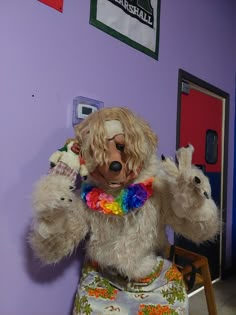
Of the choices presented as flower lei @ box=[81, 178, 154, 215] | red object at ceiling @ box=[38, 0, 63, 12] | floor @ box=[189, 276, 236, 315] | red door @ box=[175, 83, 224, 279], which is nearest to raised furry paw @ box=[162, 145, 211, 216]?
flower lei @ box=[81, 178, 154, 215]

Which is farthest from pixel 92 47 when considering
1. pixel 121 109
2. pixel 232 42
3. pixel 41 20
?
pixel 232 42

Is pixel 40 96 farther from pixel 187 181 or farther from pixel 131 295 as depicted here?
pixel 131 295

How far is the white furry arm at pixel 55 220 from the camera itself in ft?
2.63

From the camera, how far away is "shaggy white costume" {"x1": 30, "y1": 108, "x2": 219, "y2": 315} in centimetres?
82

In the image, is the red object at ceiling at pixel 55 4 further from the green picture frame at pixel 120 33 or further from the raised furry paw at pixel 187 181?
the raised furry paw at pixel 187 181

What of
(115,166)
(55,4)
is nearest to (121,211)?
(115,166)

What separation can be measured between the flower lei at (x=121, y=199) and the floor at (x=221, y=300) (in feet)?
3.52

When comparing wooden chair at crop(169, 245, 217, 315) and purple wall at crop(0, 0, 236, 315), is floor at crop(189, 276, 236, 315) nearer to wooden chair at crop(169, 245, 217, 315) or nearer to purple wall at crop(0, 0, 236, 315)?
wooden chair at crop(169, 245, 217, 315)

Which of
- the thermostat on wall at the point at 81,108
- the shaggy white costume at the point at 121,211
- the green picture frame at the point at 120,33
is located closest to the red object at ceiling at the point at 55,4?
the green picture frame at the point at 120,33

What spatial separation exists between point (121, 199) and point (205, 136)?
4.17 feet

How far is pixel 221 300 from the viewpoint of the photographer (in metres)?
1.84

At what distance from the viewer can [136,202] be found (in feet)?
2.98

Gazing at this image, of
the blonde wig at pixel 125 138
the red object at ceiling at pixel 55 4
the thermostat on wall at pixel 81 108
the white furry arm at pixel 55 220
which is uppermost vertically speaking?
the red object at ceiling at pixel 55 4

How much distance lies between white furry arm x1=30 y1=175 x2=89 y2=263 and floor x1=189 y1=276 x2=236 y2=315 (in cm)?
105
